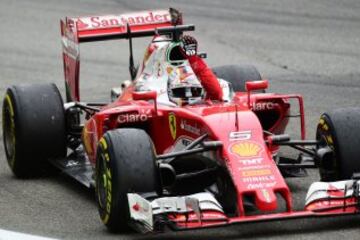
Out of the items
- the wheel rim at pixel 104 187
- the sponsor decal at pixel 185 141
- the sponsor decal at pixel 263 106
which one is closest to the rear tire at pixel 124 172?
the wheel rim at pixel 104 187

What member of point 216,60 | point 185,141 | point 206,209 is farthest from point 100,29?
point 216,60

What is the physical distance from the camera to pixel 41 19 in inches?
925

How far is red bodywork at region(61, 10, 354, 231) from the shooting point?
34.6 ft

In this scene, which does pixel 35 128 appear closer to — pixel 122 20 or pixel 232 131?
pixel 122 20

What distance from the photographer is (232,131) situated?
439 inches

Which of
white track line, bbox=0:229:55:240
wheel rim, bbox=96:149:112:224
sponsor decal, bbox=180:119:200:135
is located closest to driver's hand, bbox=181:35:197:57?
sponsor decal, bbox=180:119:200:135

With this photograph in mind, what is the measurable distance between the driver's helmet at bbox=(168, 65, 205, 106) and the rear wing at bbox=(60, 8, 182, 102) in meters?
1.77

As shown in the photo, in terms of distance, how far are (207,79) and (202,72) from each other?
0.34ft

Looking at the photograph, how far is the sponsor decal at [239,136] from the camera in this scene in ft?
36.4

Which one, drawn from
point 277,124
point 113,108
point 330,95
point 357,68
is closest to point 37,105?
point 113,108

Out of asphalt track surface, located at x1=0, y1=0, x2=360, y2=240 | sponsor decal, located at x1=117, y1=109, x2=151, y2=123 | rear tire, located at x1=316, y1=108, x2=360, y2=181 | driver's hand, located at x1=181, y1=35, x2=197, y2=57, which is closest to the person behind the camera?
asphalt track surface, located at x1=0, y1=0, x2=360, y2=240

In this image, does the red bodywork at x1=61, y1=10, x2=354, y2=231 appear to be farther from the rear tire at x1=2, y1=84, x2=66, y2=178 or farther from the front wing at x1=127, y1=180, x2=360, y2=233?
the rear tire at x1=2, y1=84, x2=66, y2=178

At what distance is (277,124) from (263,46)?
877 centimetres

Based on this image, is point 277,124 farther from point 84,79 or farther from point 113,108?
point 84,79
